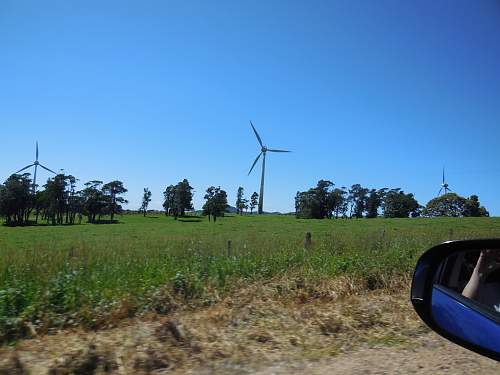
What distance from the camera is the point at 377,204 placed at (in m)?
148

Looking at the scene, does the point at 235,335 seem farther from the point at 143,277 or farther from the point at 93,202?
the point at 93,202

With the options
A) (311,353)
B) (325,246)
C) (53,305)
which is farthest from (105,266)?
(325,246)

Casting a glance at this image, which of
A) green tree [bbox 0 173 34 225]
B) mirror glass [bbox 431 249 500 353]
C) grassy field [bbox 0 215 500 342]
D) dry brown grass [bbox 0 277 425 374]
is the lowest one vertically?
dry brown grass [bbox 0 277 425 374]

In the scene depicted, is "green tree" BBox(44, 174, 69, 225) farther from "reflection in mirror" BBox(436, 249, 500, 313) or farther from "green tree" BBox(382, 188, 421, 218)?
"reflection in mirror" BBox(436, 249, 500, 313)

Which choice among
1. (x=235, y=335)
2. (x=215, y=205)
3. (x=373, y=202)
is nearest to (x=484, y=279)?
(x=235, y=335)

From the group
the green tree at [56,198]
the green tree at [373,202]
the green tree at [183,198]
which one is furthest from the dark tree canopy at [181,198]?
the green tree at [373,202]

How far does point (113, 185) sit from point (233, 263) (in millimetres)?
136141

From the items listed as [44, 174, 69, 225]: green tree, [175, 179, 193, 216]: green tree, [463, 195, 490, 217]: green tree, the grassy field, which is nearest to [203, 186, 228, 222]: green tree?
[175, 179, 193, 216]: green tree

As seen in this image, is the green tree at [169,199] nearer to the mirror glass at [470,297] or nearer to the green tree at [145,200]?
the green tree at [145,200]

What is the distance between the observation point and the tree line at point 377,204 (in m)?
117

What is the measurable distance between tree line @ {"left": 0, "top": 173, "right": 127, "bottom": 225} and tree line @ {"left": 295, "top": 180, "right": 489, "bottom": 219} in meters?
57.3

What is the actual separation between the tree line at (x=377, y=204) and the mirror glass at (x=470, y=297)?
12396 cm

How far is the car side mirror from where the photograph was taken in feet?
6.68

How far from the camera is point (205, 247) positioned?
36.9 feet
